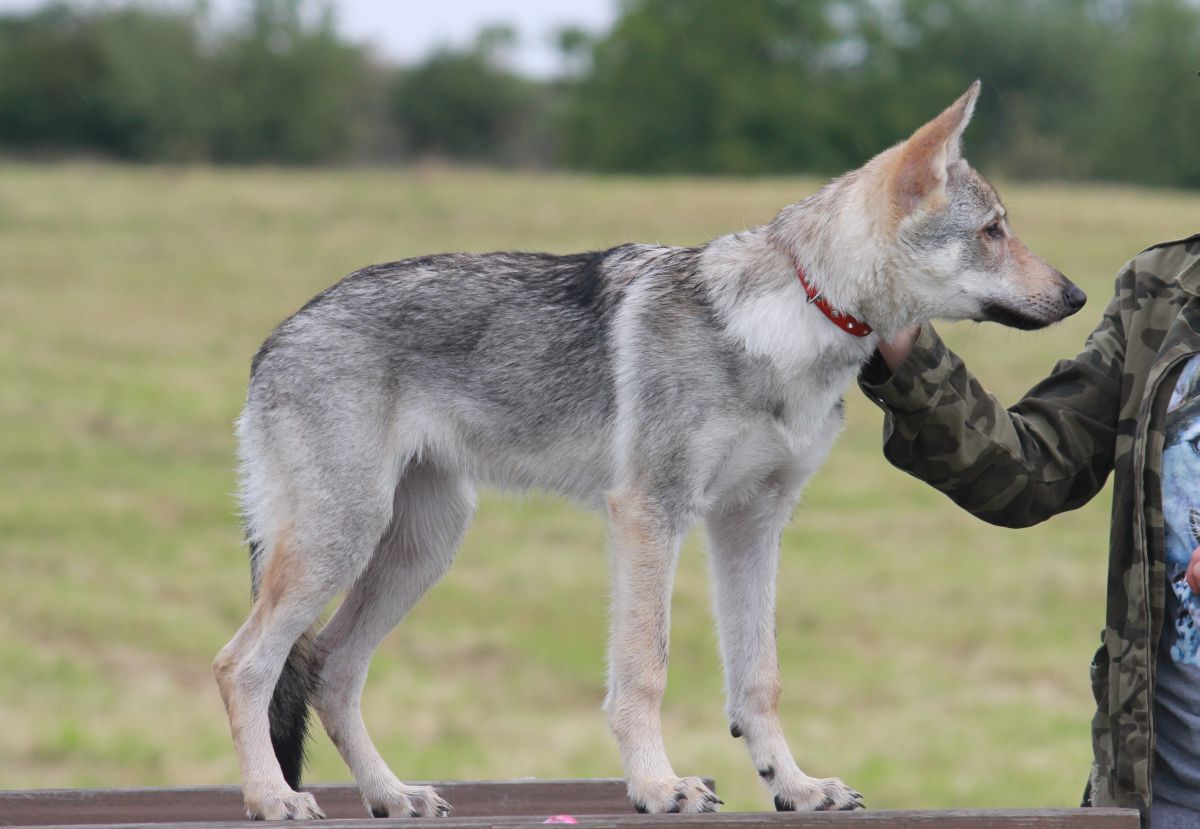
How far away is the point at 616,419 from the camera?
15.1ft

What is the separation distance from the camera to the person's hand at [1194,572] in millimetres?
3824

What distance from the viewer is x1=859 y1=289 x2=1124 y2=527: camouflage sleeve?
430 cm

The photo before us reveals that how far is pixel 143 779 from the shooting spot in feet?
37.2

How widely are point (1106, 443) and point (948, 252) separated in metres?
0.77

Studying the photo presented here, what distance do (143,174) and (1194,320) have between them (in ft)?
116

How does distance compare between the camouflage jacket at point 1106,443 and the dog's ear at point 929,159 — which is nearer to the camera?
the camouflage jacket at point 1106,443

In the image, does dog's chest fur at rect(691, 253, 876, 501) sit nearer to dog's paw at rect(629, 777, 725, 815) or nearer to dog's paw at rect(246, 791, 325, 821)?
dog's paw at rect(629, 777, 725, 815)

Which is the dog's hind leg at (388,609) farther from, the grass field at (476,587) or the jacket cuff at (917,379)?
the grass field at (476,587)

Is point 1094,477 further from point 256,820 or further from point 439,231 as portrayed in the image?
point 439,231

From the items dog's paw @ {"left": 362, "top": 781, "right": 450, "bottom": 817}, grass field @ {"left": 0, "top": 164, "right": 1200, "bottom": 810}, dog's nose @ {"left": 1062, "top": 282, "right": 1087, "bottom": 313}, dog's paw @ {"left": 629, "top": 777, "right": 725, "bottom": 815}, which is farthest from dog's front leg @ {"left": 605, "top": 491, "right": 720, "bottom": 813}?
grass field @ {"left": 0, "top": 164, "right": 1200, "bottom": 810}

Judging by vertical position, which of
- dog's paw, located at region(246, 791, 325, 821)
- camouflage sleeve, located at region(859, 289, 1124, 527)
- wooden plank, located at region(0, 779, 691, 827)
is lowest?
wooden plank, located at region(0, 779, 691, 827)

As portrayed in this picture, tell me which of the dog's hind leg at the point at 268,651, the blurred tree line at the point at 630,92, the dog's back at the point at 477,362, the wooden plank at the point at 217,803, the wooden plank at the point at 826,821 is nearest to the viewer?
the wooden plank at the point at 826,821

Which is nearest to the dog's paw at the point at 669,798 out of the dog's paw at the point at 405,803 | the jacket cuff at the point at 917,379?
the dog's paw at the point at 405,803

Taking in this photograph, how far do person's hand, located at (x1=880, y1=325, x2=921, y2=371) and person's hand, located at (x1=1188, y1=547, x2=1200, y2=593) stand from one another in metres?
0.94
